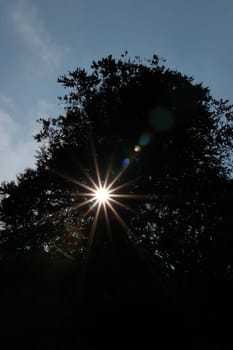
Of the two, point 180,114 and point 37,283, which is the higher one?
point 180,114

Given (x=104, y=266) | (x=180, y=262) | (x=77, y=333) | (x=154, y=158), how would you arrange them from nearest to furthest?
(x=77, y=333) → (x=180, y=262) → (x=104, y=266) → (x=154, y=158)

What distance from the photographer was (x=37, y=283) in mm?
16891

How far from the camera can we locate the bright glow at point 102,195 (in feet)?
68.3

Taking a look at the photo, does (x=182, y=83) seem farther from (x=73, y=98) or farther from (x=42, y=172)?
(x=42, y=172)

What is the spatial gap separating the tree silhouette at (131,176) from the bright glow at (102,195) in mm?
1291

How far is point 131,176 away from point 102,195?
292 cm

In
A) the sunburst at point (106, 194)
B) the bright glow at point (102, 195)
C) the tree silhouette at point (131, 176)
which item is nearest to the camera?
the tree silhouette at point (131, 176)

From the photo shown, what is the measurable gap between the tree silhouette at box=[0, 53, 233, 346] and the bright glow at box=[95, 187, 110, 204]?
4.24 ft

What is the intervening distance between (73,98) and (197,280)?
1638cm

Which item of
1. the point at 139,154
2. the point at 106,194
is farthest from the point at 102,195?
the point at 139,154

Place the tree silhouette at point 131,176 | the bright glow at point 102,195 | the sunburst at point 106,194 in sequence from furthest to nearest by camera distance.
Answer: the bright glow at point 102,195
the sunburst at point 106,194
the tree silhouette at point 131,176

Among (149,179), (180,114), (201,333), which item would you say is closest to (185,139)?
(180,114)

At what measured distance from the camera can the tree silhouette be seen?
17.2 meters

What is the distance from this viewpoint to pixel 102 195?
21.1 meters
